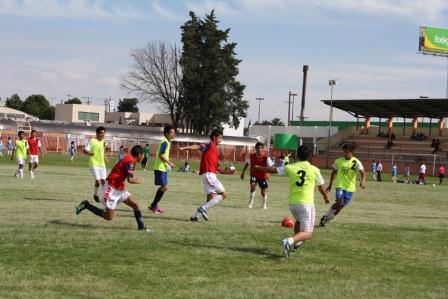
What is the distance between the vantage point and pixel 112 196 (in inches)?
498

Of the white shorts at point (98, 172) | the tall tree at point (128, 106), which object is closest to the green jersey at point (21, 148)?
the white shorts at point (98, 172)

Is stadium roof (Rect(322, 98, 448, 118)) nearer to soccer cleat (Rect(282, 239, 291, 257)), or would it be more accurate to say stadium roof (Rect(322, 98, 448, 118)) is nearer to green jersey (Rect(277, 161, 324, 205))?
green jersey (Rect(277, 161, 324, 205))

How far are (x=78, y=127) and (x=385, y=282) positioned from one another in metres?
68.2

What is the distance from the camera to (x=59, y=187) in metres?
23.8

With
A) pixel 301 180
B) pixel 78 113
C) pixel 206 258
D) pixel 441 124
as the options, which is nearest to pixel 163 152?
pixel 301 180

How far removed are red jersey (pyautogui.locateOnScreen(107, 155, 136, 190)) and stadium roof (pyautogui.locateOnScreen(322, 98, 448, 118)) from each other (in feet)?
208

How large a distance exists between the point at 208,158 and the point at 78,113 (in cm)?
10456

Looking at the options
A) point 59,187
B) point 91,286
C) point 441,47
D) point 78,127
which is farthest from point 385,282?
point 441,47

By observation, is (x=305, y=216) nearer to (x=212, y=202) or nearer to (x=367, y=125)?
(x=212, y=202)

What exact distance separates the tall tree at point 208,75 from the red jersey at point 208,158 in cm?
6843

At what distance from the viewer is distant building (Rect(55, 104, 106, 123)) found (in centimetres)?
11562

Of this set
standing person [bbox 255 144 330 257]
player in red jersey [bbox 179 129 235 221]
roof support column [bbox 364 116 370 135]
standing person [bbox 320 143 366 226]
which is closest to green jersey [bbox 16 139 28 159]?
player in red jersey [bbox 179 129 235 221]

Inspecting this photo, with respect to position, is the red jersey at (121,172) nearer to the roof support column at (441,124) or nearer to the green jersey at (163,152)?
the green jersey at (163,152)

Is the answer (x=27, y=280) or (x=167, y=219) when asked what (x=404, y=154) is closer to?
(x=167, y=219)
